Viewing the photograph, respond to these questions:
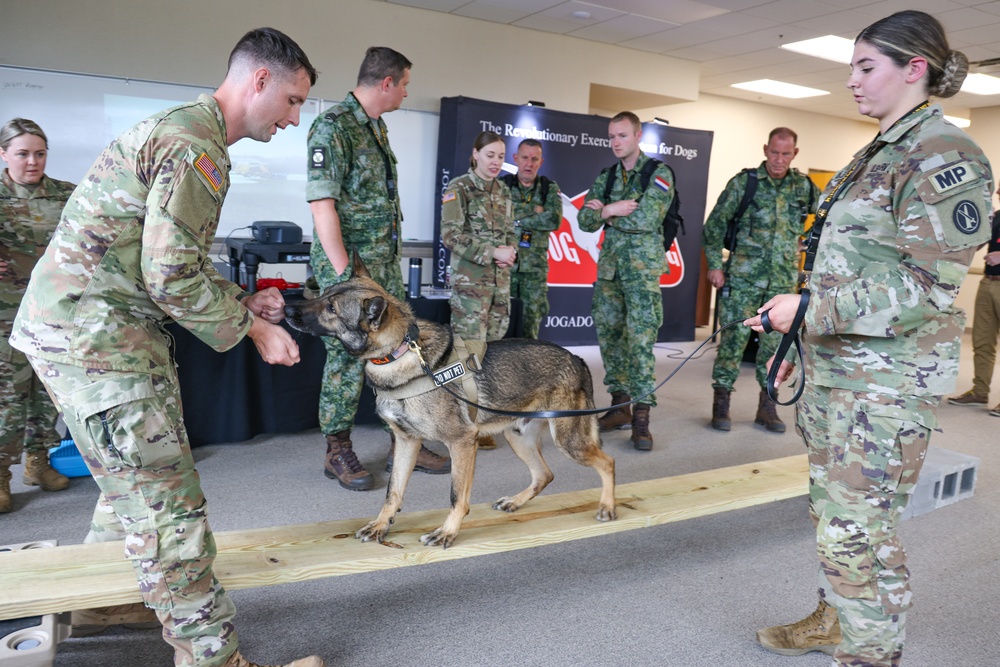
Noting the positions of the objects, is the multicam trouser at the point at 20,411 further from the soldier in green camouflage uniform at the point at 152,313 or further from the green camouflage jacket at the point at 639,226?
the green camouflage jacket at the point at 639,226

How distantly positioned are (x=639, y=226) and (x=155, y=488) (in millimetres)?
3657

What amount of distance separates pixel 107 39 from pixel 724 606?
22.7ft

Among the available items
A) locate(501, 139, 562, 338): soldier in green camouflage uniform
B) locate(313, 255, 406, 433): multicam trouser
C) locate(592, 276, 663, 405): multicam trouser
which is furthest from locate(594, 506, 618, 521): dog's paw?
locate(501, 139, 562, 338): soldier in green camouflage uniform

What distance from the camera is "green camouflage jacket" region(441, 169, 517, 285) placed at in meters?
4.39

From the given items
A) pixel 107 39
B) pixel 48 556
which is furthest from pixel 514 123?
pixel 48 556

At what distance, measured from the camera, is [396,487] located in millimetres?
2639

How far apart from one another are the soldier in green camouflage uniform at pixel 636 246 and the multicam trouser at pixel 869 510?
8.88ft

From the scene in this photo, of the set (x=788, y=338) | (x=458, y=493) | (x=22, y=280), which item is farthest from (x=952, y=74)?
(x=22, y=280)

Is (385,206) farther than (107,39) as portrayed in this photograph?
No

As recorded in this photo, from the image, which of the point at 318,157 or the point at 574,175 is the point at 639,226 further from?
the point at 574,175

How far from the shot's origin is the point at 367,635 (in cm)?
243

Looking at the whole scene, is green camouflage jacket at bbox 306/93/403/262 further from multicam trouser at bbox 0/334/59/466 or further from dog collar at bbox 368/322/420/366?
multicam trouser at bbox 0/334/59/466

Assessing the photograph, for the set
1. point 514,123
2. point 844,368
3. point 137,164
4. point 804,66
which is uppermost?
point 804,66

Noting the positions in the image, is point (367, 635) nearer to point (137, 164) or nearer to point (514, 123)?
point (137, 164)
